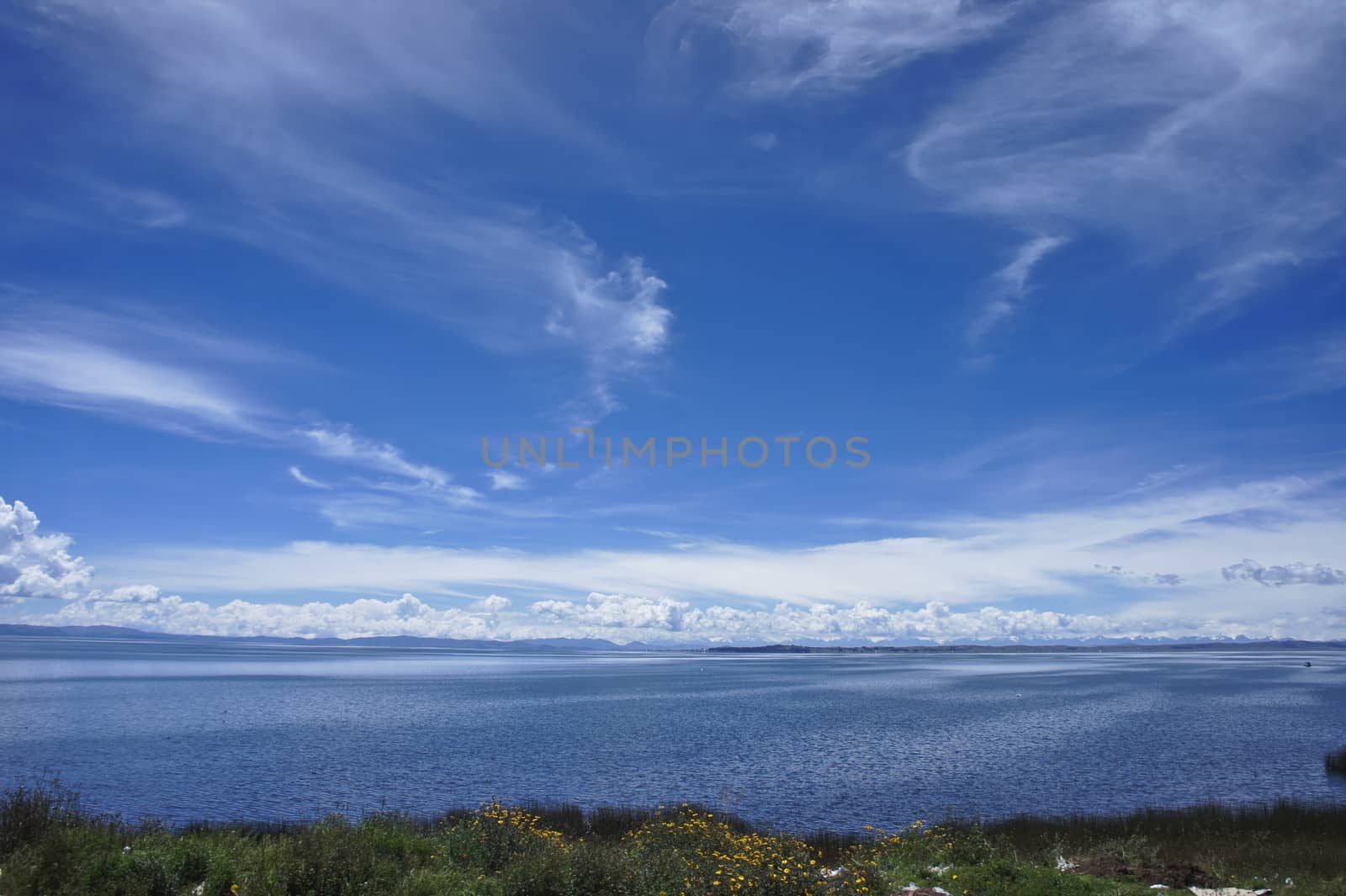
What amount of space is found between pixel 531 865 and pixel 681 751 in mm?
43620

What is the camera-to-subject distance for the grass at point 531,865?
14531 mm

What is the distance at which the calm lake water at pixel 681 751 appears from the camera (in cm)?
4100

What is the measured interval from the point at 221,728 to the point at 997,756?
210 feet

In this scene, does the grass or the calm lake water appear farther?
the calm lake water

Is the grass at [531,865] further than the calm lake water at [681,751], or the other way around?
the calm lake water at [681,751]

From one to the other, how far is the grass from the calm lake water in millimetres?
14896

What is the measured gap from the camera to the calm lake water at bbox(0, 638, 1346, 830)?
41.0 meters

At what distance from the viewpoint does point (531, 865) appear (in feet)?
52.0

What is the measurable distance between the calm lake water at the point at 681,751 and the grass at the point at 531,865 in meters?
14.9

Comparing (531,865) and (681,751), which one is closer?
(531,865)

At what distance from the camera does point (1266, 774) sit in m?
48.9

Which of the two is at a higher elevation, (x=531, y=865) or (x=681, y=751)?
(x=531, y=865)

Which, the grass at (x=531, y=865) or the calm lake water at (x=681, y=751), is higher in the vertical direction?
the grass at (x=531, y=865)

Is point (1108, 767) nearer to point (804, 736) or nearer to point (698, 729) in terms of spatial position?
point (804, 736)
